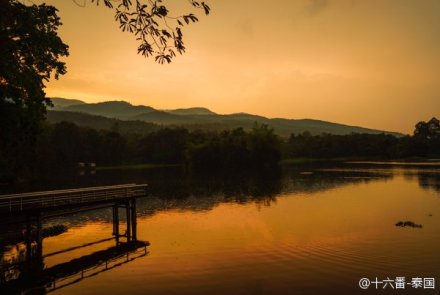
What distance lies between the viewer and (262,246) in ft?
128

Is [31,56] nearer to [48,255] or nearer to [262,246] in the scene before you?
[48,255]

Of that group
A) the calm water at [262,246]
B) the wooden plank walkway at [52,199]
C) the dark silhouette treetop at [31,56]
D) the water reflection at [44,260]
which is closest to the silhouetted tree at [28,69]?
the dark silhouette treetop at [31,56]

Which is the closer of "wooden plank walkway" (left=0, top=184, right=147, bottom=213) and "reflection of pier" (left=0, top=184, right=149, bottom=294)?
"reflection of pier" (left=0, top=184, right=149, bottom=294)

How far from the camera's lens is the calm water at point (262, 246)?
92.5ft

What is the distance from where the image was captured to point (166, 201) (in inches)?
2840

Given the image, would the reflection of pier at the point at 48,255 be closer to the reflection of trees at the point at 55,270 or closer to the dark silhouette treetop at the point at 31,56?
the reflection of trees at the point at 55,270

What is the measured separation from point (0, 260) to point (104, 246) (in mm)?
9406

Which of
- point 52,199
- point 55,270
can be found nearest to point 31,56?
point 52,199

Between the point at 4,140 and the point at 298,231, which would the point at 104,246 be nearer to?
the point at 4,140

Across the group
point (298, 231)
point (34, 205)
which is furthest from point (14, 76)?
point (298, 231)

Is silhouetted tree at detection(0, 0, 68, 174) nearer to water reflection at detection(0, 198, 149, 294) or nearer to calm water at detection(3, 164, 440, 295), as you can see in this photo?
water reflection at detection(0, 198, 149, 294)

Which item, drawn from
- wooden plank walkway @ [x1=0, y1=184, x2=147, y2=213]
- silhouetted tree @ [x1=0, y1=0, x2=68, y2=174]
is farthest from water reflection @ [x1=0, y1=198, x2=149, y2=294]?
silhouetted tree @ [x1=0, y1=0, x2=68, y2=174]

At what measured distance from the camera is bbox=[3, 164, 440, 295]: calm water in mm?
28203

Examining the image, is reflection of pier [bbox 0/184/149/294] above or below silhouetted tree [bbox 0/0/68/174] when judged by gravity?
below
